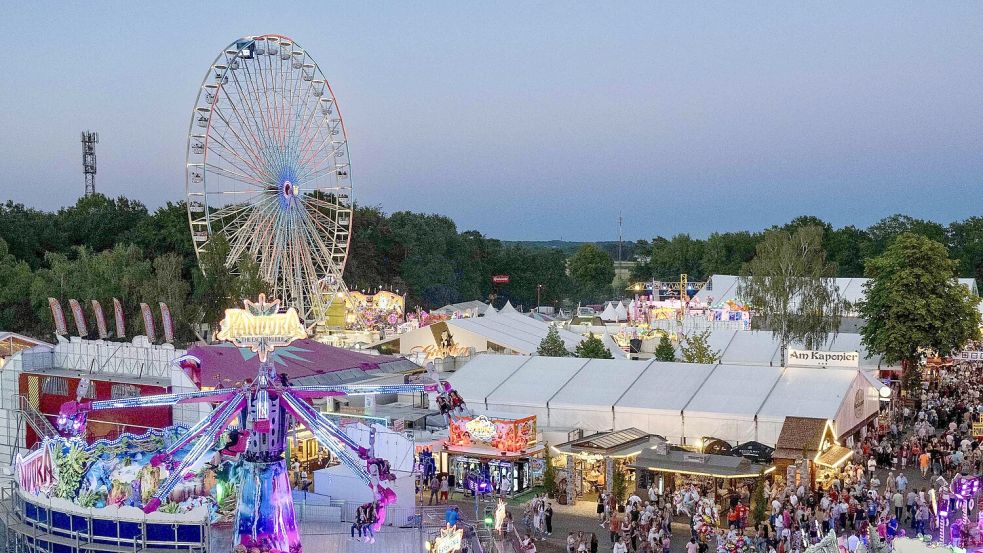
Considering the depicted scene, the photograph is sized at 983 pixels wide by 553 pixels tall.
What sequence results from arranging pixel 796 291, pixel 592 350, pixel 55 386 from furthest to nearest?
pixel 796 291 < pixel 592 350 < pixel 55 386

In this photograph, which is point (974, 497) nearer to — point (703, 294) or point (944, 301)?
point (944, 301)

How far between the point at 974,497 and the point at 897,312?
52.9 ft

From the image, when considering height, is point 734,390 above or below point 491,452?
above

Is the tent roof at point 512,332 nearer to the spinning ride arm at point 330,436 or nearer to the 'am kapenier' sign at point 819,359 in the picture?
the 'am kapenier' sign at point 819,359

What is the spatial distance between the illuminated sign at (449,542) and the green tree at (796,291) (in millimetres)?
24774

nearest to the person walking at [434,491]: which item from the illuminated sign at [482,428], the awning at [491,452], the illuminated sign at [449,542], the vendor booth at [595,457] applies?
the awning at [491,452]

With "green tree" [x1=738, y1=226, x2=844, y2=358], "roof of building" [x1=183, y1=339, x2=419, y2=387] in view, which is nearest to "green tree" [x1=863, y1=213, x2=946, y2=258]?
"green tree" [x1=738, y1=226, x2=844, y2=358]

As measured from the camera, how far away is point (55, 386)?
26422 mm

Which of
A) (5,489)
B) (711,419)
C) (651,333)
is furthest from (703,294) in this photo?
(5,489)

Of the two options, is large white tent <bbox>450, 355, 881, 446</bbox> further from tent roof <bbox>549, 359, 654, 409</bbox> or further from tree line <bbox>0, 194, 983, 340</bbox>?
tree line <bbox>0, 194, 983, 340</bbox>

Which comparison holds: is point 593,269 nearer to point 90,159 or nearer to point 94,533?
point 90,159

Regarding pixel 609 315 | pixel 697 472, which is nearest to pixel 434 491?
pixel 697 472

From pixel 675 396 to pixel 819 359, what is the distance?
4.40 m

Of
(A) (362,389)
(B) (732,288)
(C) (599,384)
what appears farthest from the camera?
(B) (732,288)
